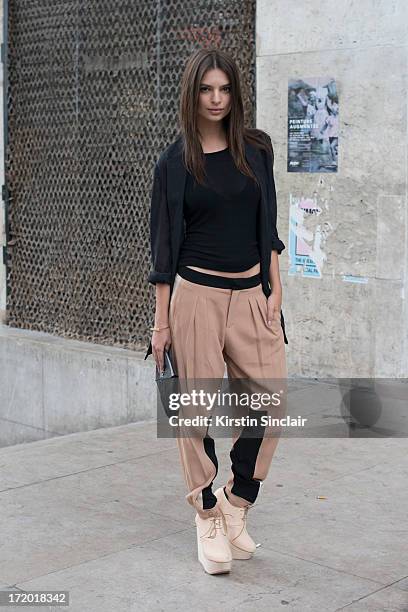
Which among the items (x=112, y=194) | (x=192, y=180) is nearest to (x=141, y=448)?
(x=192, y=180)

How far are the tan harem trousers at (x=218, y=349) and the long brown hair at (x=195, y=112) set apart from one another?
0.44 metres

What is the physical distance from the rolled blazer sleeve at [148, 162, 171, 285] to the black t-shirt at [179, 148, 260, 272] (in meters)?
0.06

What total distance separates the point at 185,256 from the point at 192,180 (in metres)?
0.29

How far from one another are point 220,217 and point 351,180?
Result: 3321 mm

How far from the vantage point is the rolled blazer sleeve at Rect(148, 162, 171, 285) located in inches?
158

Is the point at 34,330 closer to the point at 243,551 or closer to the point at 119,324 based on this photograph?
the point at 119,324

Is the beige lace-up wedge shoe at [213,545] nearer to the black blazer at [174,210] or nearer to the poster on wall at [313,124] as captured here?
the black blazer at [174,210]

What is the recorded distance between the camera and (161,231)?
13.2ft

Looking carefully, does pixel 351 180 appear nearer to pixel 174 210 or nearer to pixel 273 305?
pixel 273 305

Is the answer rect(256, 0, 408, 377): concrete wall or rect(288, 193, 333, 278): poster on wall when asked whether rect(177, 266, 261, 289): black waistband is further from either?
rect(288, 193, 333, 278): poster on wall

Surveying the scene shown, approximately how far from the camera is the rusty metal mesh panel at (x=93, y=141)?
327 inches

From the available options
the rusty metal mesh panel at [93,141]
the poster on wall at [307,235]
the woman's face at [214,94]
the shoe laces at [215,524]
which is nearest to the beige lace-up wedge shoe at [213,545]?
the shoe laces at [215,524]

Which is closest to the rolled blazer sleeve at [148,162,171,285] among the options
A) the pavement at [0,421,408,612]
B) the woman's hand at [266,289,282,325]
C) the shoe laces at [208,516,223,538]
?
the woman's hand at [266,289,282,325]

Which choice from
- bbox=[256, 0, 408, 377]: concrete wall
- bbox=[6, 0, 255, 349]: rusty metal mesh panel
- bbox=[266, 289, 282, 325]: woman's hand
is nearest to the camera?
bbox=[266, 289, 282, 325]: woman's hand
